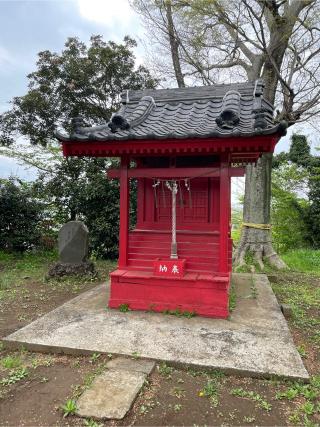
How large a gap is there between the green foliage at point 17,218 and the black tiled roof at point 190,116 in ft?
18.7

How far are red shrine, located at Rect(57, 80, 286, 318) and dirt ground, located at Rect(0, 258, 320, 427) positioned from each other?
5.07 ft

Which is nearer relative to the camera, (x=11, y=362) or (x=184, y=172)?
(x=11, y=362)

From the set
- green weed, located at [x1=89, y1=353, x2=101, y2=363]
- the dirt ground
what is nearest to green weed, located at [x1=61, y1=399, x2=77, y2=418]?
the dirt ground

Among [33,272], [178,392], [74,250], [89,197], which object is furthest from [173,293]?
[89,197]

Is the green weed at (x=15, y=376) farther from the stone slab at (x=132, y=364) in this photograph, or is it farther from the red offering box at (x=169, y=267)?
the red offering box at (x=169, y=267)

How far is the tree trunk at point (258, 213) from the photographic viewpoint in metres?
9.64

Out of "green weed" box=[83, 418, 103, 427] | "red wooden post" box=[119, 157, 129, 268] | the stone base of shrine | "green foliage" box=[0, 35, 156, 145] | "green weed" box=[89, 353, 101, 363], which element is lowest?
"green weed" box=[83, 418, 103, 427]

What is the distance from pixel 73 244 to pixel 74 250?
0.50 feet

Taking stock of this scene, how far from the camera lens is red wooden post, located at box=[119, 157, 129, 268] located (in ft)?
17.3

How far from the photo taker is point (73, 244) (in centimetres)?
786

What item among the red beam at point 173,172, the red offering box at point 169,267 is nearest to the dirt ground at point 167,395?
the red offering box at point 169,267

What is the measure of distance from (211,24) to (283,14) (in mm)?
2094

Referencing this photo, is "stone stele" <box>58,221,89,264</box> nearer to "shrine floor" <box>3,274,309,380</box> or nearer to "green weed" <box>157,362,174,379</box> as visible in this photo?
"shrine floor" <box>3,274,309,380</box>

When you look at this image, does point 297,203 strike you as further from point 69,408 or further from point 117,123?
point 69,408
